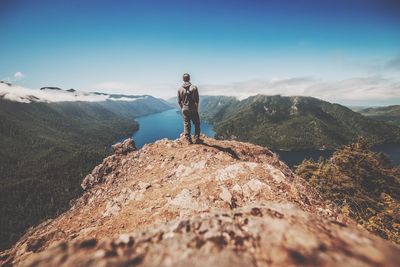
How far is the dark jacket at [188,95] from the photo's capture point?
1569 cm

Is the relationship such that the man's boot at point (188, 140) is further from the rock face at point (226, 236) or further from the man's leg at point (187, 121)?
the rock face at point (226, 236)

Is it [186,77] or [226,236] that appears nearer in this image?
[226,236]

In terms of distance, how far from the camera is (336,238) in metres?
3.67

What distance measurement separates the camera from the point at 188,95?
15711mm

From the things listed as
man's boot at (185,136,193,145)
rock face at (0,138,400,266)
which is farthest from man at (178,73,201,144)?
rock face at (0,138,400,266)

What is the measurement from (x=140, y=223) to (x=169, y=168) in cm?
576

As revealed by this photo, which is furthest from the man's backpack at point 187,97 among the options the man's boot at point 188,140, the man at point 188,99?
the man's boot at point 188,140

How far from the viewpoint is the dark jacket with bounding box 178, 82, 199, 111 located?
15688 mm

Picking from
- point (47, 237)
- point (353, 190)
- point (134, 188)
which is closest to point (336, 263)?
point (47, 237)

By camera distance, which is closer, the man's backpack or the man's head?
the man's head

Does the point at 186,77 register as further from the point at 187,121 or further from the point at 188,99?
the point at 187,121

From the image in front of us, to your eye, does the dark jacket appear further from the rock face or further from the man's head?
the rock face

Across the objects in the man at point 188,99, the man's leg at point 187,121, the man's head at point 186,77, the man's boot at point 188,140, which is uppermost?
the man's head at point 186,77

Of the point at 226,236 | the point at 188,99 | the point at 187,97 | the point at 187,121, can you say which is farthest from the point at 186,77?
the point at 226,236
